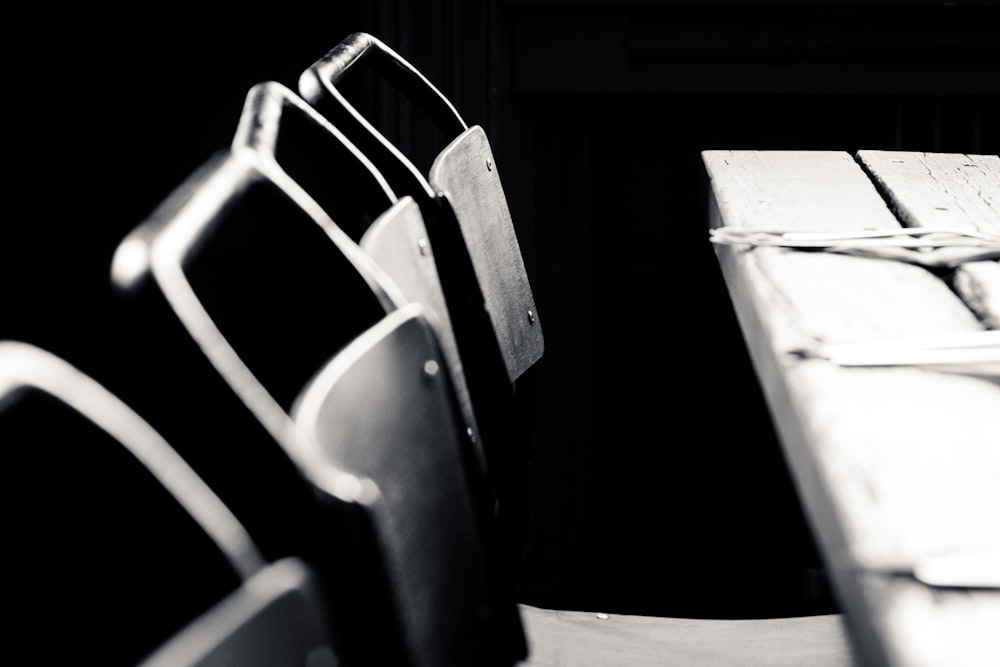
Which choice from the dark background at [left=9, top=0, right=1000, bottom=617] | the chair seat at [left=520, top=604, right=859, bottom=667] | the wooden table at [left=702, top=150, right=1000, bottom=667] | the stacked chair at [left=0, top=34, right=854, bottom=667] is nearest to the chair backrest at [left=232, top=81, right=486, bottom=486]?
the stacked chair at [left=0, top=34, right=854, bottom=667]

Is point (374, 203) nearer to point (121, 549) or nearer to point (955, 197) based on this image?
point (121, 549)

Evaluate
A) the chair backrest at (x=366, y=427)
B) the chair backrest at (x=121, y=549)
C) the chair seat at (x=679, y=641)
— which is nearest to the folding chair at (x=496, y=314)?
the chair seat at (x=679, y=641)

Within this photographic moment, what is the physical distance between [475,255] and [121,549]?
1.81 ft

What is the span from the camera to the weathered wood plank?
736mm

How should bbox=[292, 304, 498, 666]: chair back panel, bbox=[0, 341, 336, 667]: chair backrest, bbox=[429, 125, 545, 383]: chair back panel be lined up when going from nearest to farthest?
bbox=[0, 341, 336, 667]: chair backrest
bbox=[292, 304, 498, 666]: chair back panel
bbox=[429, 125, 545, 383]: chair back panel

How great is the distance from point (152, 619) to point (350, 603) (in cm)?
7

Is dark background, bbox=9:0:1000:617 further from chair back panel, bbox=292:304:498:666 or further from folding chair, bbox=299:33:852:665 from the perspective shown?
chair back panel, bbox=292:304:498:666

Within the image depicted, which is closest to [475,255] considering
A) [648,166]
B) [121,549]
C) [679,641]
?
[679,641]

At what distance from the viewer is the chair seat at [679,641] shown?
88 centimetres

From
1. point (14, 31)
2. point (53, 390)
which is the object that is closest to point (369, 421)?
point (53, 390)

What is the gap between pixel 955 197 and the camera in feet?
3.83

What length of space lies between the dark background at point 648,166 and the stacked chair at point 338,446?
1.12 meters

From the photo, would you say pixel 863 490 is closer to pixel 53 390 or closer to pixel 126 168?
pixel 53 390

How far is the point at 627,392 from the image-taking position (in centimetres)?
233
